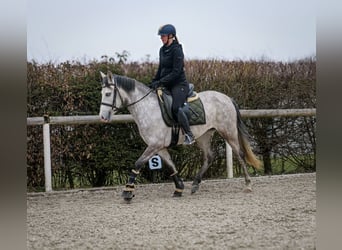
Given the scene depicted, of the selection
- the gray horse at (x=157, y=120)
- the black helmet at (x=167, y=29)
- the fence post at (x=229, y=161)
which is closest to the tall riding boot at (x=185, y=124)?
the gray horse at (x=157, y=120)

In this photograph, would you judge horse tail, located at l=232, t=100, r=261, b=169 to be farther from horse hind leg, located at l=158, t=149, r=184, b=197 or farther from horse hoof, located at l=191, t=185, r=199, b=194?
horse hind leg, located at l=158, t=149, r=184, b=197

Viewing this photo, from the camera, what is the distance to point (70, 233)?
3.64 meters

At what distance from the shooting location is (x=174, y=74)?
16.6 feet

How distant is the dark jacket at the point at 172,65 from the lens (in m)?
5.05

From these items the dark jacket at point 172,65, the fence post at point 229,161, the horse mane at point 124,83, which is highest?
the dark jacket at point 172,65

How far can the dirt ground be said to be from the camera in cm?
322

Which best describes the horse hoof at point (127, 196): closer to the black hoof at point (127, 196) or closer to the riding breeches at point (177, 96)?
the black hoof at point (127, 196)

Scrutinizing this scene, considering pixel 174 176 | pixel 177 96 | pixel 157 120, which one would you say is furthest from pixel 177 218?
pixel 177 96

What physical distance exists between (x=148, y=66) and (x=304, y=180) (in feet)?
9.20

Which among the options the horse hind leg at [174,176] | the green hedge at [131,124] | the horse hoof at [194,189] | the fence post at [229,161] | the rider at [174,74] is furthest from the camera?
the fence post at [229,161]

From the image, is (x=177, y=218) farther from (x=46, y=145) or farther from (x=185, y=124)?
(x=46, y=145)

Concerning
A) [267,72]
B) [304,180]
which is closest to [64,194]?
[304,180]

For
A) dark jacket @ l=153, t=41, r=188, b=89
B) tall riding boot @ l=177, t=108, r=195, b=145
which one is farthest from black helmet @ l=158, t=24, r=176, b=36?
tall riding boot @ l=177, t=108, r=195, b=145
